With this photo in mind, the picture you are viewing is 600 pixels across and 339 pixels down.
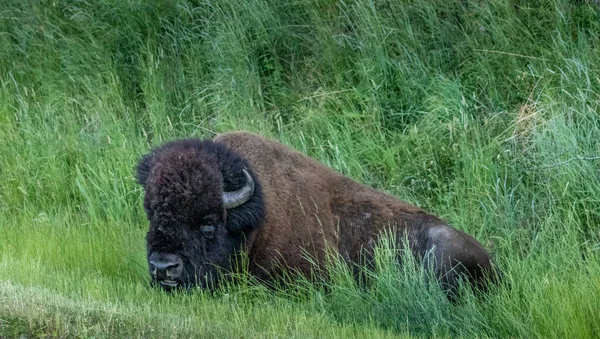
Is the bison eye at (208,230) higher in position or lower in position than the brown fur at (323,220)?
higher

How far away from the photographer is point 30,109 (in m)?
13.2

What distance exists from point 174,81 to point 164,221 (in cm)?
599

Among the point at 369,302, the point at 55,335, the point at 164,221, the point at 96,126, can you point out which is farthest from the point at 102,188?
the point at 55,335

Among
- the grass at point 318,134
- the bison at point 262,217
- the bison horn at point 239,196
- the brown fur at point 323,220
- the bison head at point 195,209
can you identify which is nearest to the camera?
the grass at point 318,134

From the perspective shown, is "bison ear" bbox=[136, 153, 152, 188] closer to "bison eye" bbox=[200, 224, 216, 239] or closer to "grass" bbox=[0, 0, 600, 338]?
"bison eye" bbox=[200, 224, 216, 239]

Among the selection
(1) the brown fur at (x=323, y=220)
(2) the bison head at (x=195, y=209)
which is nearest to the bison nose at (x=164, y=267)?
(2) the bison head at (x=195, y=209)

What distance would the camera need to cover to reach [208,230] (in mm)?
8141

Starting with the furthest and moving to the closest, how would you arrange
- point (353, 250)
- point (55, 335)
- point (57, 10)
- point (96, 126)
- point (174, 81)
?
point (57, 10) < point (174, 81) < point (96, 126) < point (353, 250) < point (55, 335)

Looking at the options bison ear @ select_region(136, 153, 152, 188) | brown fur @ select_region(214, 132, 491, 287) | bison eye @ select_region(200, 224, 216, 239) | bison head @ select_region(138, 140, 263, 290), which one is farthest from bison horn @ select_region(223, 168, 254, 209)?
bison ear @ select_region(136, 153, 152, 188)

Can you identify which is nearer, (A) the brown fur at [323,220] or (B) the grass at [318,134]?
(B) the grass at [318,134]

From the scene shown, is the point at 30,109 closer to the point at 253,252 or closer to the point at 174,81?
the point at 174,81

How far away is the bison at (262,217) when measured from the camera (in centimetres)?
793

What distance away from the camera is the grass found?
745cm

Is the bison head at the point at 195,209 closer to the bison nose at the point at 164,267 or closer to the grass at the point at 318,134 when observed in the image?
the bison nose at the point at 164,267
